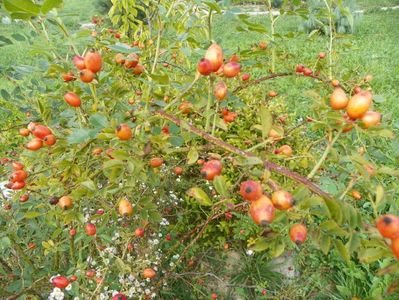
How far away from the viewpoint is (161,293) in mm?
1930

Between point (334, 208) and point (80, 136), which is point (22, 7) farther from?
point (334, 208)

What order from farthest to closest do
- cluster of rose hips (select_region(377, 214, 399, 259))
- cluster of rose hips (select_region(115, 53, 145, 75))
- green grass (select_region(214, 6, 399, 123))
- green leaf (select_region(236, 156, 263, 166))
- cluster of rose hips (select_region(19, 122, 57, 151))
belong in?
green grass (select_region(214, 6, 399, 123)), cluster of rose hips (select_region(115, 53, 145, 75)), cluster of rose hips (select_region(19, 122, 57, 151)), green leaf (select_region(236, 156, 263, 166)), cluster of rose hips (select_region(377, 214, 399, 259))

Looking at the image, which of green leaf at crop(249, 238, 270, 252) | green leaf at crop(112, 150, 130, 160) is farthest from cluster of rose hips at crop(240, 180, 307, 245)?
green leaf at crop(112, 150, 130, 160)

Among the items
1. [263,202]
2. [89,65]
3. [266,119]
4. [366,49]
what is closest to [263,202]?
[263,202]

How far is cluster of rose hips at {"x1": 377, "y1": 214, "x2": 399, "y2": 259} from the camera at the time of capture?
56cm

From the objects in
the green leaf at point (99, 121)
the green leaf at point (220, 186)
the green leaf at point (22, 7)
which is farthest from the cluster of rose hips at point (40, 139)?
the green leaf at point (220, 186)

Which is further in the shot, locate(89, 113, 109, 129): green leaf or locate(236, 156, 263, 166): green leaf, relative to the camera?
locate(89, 113, 109, 129): green leaf

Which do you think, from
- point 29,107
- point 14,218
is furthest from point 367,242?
point 29,107

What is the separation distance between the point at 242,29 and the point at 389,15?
9.88 meters

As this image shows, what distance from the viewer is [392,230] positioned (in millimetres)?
570

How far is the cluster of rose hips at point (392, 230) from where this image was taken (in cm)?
Result: 56

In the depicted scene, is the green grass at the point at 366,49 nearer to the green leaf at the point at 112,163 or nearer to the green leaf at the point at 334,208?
the green leaf at the point at 112,163

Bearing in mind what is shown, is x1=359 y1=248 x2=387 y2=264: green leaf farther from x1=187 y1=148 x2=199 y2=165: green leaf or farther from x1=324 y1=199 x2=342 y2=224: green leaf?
x1=187 y1=148 x2=199 y2=165: green leaf

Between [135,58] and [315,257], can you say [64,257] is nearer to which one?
[135,58]
